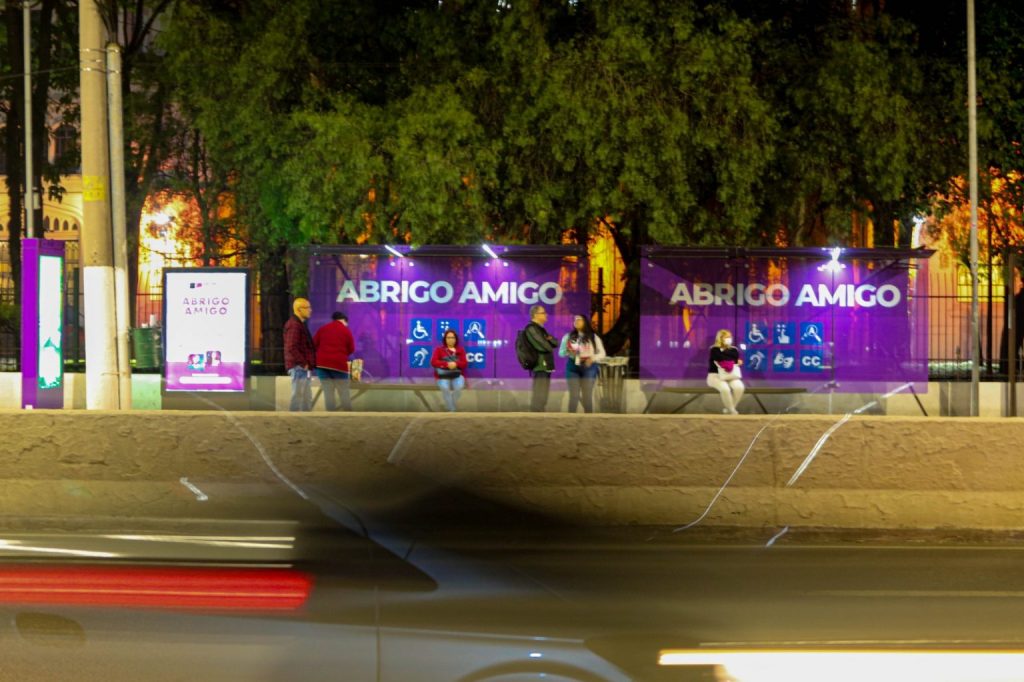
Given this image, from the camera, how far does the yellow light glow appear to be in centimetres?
353

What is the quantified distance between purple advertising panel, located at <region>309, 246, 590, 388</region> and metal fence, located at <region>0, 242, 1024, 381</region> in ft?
5.40

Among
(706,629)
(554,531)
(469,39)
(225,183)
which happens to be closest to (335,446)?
(554,531)

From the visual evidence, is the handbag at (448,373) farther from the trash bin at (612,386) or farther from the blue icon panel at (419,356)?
the trash bin at (612,386)

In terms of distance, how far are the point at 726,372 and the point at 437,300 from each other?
4.73 meters

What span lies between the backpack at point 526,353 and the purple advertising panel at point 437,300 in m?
1.27

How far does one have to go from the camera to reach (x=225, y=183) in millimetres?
27141

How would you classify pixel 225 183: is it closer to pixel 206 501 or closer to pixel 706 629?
pixel 206 501

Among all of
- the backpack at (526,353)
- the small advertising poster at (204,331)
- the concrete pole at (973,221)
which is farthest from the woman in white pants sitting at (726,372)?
the small advertising poster at (204,331)

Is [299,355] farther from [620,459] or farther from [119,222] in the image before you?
[620,459]

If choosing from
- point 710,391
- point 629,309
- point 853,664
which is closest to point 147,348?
point 710,391

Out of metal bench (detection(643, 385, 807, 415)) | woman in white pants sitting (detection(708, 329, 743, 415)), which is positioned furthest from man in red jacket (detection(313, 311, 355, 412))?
woman in white pants sitting (detection(708, 329, 743, 415))

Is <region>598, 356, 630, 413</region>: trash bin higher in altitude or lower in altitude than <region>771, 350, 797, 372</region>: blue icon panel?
lower

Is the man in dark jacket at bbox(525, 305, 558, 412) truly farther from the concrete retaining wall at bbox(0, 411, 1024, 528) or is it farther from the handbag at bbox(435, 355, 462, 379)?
the concrete retaining wall at bbox(0, 411, 1024, 528)

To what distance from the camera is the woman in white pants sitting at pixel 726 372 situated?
19.0 meters
